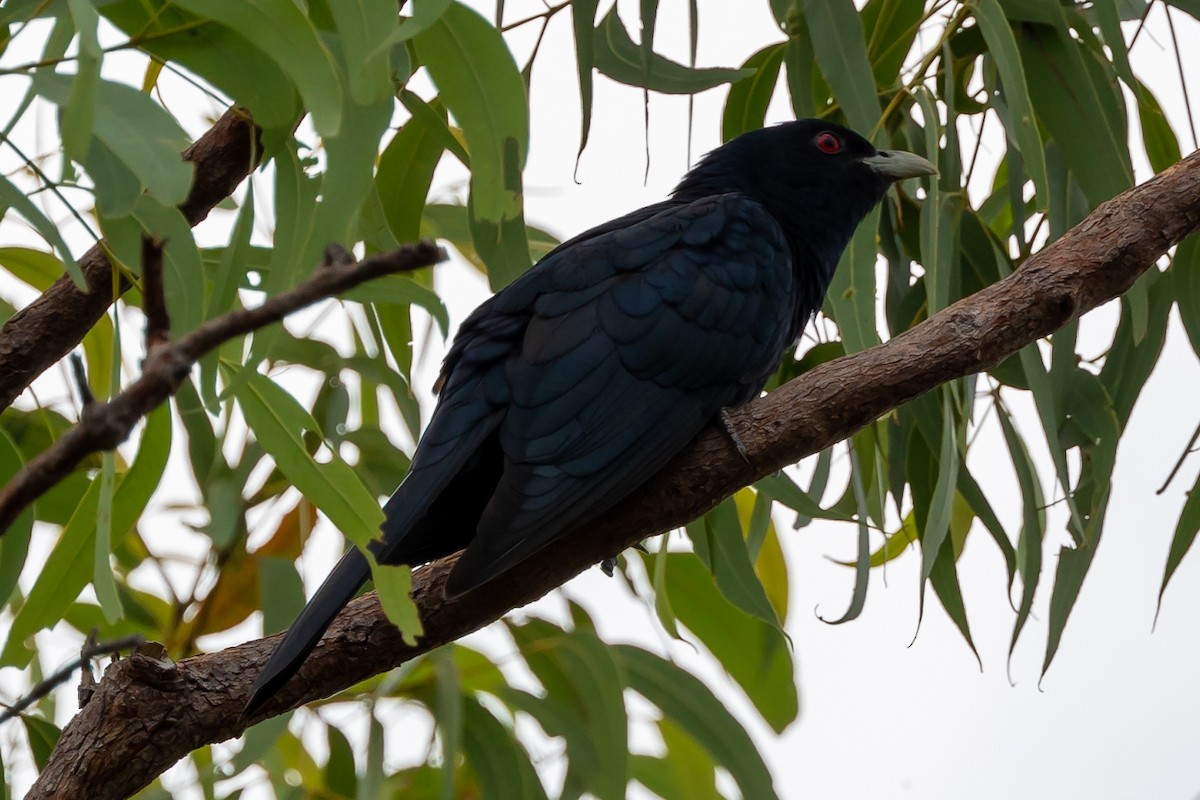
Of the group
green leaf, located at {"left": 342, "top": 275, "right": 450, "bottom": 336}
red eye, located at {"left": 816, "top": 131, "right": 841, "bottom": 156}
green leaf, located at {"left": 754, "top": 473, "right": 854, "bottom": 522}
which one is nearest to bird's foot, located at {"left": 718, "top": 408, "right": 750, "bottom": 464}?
A: green leaf, located at {"left": 754, "top": 473, "right": 854, "bottom": 522}

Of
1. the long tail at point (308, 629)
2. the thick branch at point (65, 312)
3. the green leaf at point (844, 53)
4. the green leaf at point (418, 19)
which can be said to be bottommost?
the long tail at point (308, 629)

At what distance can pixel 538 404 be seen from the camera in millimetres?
2338

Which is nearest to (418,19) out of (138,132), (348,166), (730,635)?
(348,166)

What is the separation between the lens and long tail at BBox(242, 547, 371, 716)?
180 cm

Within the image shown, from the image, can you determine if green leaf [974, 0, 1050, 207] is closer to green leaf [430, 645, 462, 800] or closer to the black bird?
the black bird

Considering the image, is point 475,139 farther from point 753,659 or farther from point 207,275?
point 753,659

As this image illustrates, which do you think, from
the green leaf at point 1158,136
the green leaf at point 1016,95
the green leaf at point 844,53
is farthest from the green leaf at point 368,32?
the green leaf at point 1158,136

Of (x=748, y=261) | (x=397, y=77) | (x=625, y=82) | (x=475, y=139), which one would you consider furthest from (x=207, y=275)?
(x=748, y=261)

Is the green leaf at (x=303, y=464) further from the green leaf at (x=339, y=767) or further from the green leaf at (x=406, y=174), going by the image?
the green leaf at (x=339, y=767)

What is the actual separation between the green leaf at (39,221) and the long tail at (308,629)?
0.55 meters

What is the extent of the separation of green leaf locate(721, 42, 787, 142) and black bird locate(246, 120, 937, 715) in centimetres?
7

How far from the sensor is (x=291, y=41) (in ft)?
5.24

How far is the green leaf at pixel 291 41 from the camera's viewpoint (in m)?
1.54

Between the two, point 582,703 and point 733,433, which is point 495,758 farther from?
point 733,433
